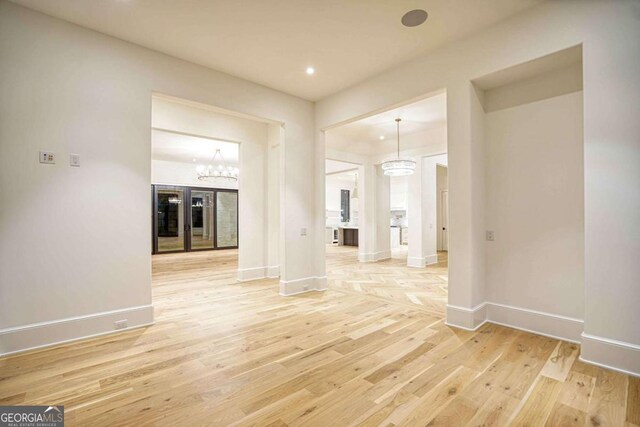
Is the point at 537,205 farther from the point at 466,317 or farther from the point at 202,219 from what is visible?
the point at 202,219

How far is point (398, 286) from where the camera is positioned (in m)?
5.17

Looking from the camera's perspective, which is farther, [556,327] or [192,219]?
[192,219]

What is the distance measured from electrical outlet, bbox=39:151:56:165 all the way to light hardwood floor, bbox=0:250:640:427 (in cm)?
176

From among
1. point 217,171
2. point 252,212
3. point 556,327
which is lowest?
point 556,327

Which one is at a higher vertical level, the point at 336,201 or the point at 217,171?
the point at 217,171

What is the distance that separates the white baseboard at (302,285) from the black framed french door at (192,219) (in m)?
7.19

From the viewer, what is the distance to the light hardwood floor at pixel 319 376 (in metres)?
1.81

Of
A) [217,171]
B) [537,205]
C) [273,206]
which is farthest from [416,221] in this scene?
[217,171]

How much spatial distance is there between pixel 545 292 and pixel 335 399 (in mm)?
2490

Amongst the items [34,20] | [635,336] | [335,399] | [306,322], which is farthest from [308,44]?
[635,336]

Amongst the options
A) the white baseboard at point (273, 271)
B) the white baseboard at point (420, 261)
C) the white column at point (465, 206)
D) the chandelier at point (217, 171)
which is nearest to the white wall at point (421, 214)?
the white baseboard at point (420, 261)

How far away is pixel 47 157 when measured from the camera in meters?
2.80

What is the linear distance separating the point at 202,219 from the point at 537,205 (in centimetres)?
1047

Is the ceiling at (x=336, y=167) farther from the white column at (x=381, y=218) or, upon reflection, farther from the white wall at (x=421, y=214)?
the white wall at (x=421, y=214)
